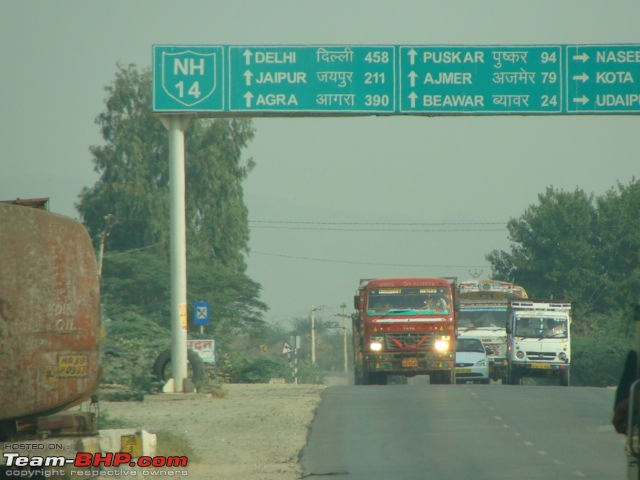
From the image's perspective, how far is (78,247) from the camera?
8328 mm

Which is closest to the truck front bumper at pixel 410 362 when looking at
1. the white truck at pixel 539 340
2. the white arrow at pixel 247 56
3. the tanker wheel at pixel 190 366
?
the tanker wheel at pixel 190 366

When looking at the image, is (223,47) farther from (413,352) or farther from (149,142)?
(149,142)

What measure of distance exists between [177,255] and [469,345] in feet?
48.5

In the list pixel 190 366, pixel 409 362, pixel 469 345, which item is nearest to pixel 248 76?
pixel 190 366

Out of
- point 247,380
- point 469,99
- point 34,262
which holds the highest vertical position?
point 469,99

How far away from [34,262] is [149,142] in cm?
4927

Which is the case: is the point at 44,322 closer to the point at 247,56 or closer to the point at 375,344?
the point at 247,56

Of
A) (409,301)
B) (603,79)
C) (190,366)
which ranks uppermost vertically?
(603,79)

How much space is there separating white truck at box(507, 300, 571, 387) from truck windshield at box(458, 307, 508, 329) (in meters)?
3.89

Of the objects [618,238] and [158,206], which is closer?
[158,206]

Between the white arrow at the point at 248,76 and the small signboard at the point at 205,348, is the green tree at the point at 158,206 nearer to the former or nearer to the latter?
the small signboard at the point at 205,348

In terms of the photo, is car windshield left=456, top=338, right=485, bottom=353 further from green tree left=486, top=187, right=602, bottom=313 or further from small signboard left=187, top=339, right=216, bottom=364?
green tree left=486, top=187, right=602, bottom=313

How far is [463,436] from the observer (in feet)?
56.8

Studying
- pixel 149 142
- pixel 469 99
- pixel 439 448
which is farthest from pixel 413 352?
pixel 149 142
